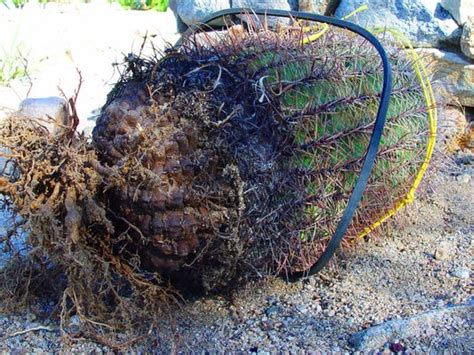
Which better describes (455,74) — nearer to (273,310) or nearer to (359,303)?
Result: (359,303)

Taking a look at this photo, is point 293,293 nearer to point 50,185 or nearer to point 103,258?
point 103,258

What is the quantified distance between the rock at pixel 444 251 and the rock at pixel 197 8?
1908mm

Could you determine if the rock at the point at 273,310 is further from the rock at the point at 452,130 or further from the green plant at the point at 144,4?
the green plant at the point at 144,4

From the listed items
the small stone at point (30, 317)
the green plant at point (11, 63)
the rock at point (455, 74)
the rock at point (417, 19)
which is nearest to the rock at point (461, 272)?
the small stone at point (30, 317)

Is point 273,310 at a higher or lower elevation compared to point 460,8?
lower

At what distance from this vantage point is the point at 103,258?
138 centimetres

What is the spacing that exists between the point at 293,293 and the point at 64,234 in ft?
2.09

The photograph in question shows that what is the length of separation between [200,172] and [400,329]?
1.94ft

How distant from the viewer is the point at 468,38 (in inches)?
104

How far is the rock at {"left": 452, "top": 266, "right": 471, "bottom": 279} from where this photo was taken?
5.32 feet

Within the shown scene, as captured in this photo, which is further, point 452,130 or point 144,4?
point 144,4

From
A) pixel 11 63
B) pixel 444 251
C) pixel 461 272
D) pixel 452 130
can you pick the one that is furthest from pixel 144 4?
pixel 461 272

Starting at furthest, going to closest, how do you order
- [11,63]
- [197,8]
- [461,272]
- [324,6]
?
[11,63] < [197,8] < [324,6] < [461,272]

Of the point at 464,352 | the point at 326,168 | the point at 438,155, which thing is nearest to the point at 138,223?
the point at 326,168
